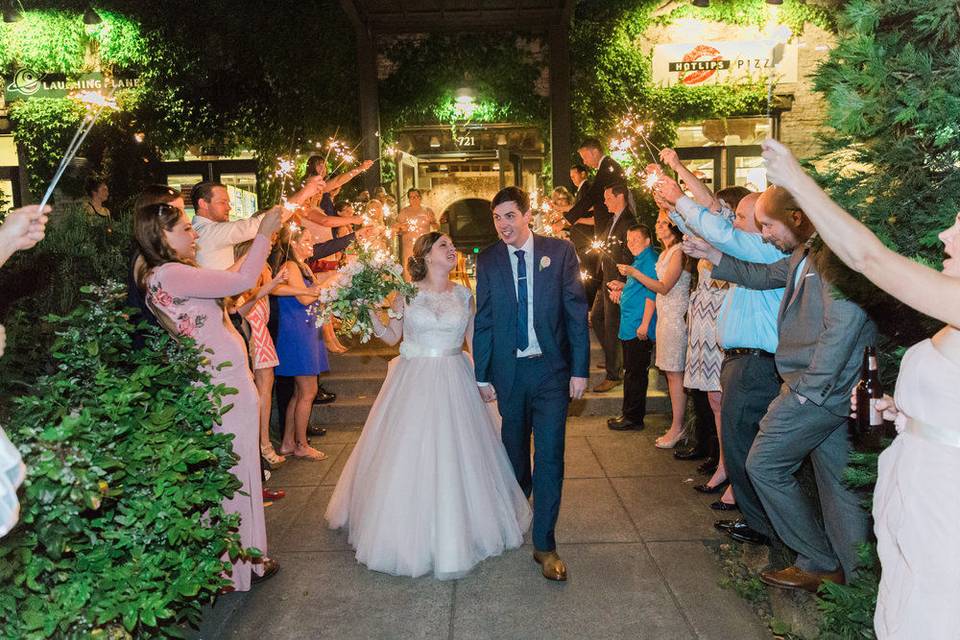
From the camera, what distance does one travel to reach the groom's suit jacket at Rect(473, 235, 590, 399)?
4.46 metres

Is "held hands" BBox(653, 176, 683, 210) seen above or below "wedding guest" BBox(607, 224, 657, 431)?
above

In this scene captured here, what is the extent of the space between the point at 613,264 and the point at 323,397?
3.80 metres

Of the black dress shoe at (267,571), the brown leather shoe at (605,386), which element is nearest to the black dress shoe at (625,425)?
the brown leather shoe at (605,386)

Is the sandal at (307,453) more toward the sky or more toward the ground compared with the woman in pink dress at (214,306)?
more toward the ground

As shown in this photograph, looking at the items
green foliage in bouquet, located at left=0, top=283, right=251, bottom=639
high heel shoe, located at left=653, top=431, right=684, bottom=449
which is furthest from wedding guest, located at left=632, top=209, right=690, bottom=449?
green foliage in bouquet, located at left=0, top=283, right=251, bottom=639

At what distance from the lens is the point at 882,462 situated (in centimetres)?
243

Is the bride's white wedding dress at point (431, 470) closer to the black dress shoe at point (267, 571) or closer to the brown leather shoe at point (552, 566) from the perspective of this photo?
the brown leather shoe at point (552, 566)

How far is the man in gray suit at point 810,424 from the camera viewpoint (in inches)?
138

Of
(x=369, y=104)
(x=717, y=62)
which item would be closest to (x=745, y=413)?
(x=369, y=104)

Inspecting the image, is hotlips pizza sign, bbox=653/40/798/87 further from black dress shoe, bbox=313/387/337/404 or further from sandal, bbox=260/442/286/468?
sandal, bbox=260/442/286/468

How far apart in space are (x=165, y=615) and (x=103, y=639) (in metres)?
0.23

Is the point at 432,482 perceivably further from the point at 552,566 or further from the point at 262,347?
the point at 262,347

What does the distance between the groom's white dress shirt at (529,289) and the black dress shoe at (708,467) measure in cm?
251

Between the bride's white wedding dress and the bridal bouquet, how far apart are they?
0.73 feet
